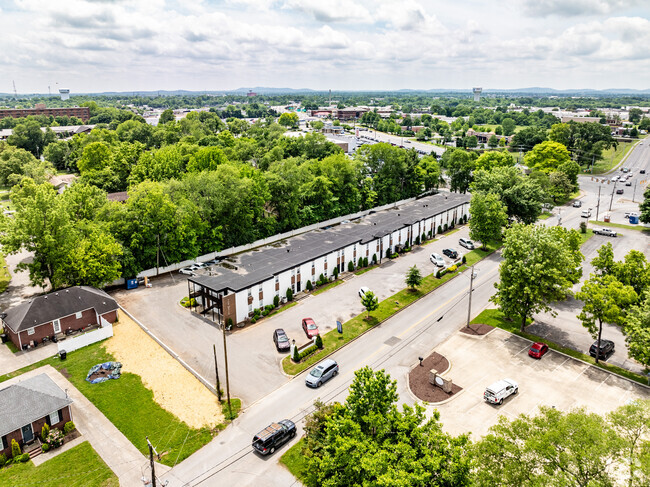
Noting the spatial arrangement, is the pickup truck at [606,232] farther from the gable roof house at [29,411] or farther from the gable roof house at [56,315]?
the gable roof house at [29,411]

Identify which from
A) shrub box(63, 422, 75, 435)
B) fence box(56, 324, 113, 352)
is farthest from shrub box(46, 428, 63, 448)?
fence box(56, 324, 113, 352)

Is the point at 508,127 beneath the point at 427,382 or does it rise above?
above

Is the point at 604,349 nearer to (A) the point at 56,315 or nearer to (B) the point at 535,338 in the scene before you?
(B) the point at 535,338

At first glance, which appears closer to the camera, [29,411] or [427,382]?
[29,411]

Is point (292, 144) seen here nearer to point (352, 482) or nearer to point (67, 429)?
point (67, 429)

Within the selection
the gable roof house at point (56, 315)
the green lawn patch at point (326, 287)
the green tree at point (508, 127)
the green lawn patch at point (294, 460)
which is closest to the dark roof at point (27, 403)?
the gable roof house at point (56, 315)

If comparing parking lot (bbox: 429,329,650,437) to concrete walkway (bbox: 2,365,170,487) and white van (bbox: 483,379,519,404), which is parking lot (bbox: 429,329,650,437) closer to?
A: white van (bbox: 483,379,519,404)

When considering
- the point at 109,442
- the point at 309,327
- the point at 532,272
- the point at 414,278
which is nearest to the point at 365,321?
the point at 309,327
